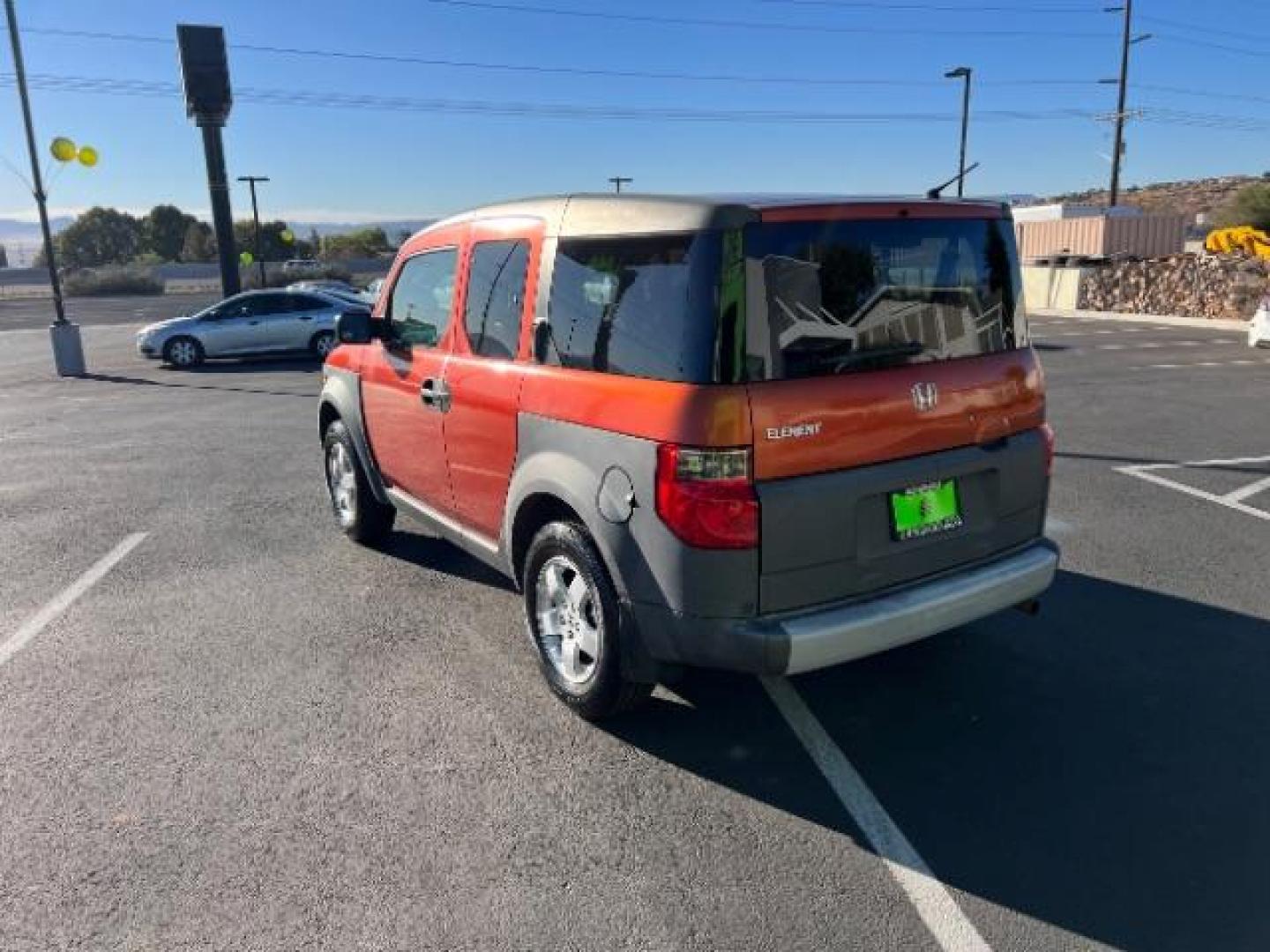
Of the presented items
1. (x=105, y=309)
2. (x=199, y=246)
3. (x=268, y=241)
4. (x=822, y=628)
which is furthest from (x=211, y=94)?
(x=199, y=246)

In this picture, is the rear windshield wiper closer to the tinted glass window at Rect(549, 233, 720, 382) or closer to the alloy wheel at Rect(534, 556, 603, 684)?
the tinted glass window at Rect(549, 233, 720, 382)

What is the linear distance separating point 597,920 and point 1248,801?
2161 millimetres

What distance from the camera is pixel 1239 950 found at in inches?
91.4

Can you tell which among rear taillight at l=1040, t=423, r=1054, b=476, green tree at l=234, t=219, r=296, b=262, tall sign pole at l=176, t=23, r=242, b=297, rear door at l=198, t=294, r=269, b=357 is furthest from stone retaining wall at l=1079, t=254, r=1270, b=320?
green tree at l=234, t=219, r=296, b=262

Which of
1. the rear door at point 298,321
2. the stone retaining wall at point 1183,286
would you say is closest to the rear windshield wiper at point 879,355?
the rear door at point 298,321

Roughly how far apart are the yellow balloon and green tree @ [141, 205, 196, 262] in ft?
299

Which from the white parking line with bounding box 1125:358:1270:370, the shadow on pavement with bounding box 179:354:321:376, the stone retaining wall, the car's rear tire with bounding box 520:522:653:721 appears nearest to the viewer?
the car's rear tire with bounding box 520:522:653:721

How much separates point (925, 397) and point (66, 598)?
184 inches

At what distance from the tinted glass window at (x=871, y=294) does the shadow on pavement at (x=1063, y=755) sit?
141 centimetres

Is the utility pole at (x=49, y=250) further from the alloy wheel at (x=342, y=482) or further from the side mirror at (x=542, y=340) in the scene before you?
the side mirror at (x=542, y=340)

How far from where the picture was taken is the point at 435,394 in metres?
4.30

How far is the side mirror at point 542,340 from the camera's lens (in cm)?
354

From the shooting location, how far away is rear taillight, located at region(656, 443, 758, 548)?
9.35 feet

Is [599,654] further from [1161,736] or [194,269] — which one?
[194,269]
